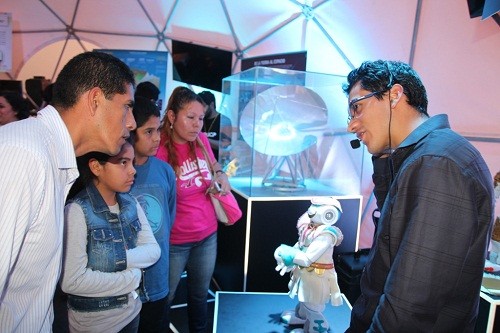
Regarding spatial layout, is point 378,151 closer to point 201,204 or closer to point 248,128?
point 201,204

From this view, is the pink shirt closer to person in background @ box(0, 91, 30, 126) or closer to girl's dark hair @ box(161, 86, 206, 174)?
girl's dark hair @ box(161, 86, 206, 174)

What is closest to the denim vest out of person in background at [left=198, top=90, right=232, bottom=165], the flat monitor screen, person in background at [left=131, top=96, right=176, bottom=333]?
person in background at [left=131, top=96, right=176, bottom=333]

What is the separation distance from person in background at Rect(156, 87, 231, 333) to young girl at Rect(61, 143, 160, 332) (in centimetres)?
59

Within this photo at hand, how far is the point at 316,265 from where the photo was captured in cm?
198

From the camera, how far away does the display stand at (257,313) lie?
2049 millimetres

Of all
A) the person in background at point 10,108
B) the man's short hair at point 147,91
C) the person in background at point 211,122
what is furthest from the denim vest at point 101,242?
the person in background at point 211,122

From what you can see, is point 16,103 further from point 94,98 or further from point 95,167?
point 94,98

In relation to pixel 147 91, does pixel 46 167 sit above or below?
below

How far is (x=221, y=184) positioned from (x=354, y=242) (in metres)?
1.27

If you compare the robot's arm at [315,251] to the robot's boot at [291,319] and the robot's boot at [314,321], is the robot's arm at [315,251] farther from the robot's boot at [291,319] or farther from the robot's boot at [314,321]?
the robot's boot at [291,319]

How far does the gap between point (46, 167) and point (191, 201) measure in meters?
1.50

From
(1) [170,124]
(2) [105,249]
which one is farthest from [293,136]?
(2) [105,249]

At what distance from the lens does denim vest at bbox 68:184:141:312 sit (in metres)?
1.51

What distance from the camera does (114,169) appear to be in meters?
1.62
